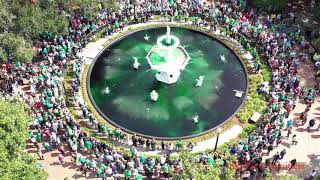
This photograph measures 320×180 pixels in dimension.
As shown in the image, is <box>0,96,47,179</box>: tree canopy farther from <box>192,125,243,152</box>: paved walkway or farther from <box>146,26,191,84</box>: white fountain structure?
<box>146,26,191,84</box>: white fountain structure

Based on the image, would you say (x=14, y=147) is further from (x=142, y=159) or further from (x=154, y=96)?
(x=154, y=96)

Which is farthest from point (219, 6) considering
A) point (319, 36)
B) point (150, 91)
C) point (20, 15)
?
point (20, 15)

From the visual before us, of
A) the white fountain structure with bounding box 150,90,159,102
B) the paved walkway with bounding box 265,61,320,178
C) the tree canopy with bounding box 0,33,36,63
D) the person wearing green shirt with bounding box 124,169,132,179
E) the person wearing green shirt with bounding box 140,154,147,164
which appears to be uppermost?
the tree canopy with bounding box 0,33,36,63

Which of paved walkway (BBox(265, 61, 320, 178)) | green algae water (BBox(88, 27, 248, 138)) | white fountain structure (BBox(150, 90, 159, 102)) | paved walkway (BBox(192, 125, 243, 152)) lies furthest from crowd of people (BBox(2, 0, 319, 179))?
white fountain structure (BBox(150, 90, 159, 102))

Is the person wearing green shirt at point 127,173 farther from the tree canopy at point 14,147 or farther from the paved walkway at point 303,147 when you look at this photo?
the paved walkway at point 303,147

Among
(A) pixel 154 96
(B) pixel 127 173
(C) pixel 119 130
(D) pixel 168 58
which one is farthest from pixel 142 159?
(D) pixel 168 58
